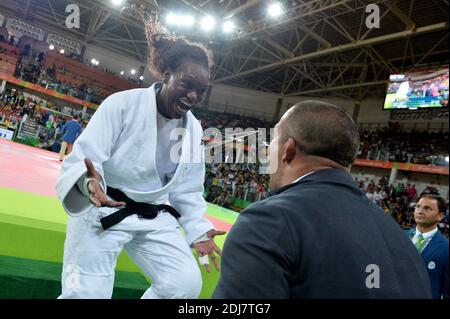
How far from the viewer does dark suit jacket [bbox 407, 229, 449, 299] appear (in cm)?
282

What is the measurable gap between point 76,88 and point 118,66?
3.36 metres

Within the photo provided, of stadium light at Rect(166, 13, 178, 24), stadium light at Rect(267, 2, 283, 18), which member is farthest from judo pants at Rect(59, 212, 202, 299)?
stadium light at Rect(166, 13, 178, 24)

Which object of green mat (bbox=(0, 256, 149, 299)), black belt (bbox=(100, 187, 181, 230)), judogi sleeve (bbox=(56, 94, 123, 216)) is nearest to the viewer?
judogi sleeve (bbox=(56, 94, 123, 216))

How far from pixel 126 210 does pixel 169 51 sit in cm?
94

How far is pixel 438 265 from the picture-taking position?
2.90m

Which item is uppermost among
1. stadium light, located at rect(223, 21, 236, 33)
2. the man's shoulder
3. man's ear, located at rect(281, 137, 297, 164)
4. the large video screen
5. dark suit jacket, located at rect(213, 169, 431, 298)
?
stadium light, located at rect(223, 21, 236, 33)

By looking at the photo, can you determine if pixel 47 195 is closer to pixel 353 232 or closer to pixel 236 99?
pixel 353 232

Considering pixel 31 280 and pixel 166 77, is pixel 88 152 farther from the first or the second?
pixel 31 280

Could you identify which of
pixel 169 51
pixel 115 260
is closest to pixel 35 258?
pixel 115 260

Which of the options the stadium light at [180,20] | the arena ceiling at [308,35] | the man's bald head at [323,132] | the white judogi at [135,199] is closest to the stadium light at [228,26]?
the arena ceiling at [308,35]

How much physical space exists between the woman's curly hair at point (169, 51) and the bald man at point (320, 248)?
42.9 inches

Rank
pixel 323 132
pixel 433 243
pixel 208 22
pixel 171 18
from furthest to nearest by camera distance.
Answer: pixel 171 18, pixel 208 22, pixel 433 243, pixel 323 132

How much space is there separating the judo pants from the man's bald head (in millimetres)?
894

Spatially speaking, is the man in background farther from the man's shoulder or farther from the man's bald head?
the man's shoulder
